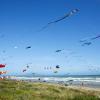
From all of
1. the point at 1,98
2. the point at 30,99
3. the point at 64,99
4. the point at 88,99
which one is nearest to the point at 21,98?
the point at 30,99

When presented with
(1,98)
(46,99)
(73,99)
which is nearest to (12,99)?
(1,98)

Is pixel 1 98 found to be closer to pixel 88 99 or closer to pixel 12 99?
pixel 12 99

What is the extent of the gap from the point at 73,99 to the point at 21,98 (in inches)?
98.3

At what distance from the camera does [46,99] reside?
13227mm

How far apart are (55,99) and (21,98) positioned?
167cm

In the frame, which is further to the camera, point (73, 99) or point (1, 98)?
point (73, 99)

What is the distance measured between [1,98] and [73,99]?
3.61 m

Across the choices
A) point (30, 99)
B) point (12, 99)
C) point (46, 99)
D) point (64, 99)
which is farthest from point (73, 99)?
point (12, 99)

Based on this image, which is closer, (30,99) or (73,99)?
(30,99)

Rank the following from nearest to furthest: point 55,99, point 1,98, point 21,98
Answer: point 1,98, point 21,98, point 55,99

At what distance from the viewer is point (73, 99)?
13.2m

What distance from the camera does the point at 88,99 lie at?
12797 mm

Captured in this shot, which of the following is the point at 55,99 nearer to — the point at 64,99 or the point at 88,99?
the point at 64,99

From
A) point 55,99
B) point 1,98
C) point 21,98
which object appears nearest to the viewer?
point 1,98
